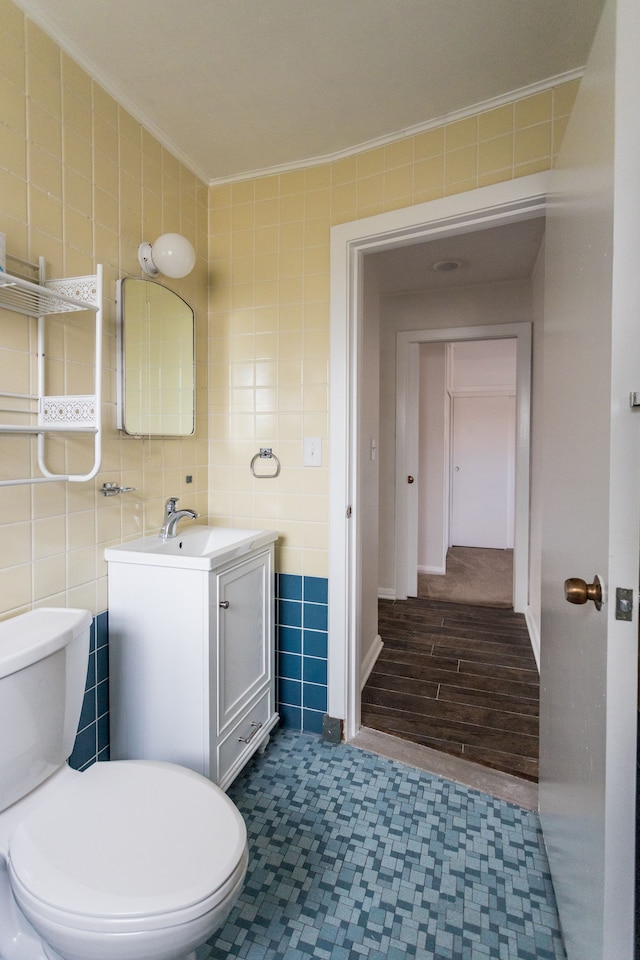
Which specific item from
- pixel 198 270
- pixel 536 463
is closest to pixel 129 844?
pixel 198 270

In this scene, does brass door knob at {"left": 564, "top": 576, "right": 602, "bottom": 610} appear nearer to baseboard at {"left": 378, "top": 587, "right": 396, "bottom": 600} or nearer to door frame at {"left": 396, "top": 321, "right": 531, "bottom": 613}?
door frame at {"left": 396, "top": 321, "right": 531, "bottom": 613}

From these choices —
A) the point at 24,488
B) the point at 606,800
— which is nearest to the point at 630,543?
the point at 606,800

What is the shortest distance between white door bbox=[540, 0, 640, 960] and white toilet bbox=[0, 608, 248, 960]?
2.20 ft

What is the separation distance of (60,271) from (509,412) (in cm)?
520

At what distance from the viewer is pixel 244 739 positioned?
1.59 m

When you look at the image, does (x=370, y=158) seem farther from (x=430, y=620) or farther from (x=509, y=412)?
(x=509, y=412)

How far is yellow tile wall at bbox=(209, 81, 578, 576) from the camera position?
5.57 feet

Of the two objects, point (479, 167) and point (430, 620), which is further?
point (430, 620)

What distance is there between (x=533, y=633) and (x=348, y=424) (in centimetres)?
198

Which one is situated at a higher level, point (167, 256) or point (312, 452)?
point (167, 256)

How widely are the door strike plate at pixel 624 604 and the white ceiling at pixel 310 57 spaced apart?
149 cm

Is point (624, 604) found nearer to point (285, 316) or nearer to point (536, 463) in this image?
point (285, 316)

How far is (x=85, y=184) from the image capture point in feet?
4.51

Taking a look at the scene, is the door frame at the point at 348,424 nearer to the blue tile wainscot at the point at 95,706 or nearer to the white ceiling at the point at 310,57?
the white ceiling at the point at 310,57
